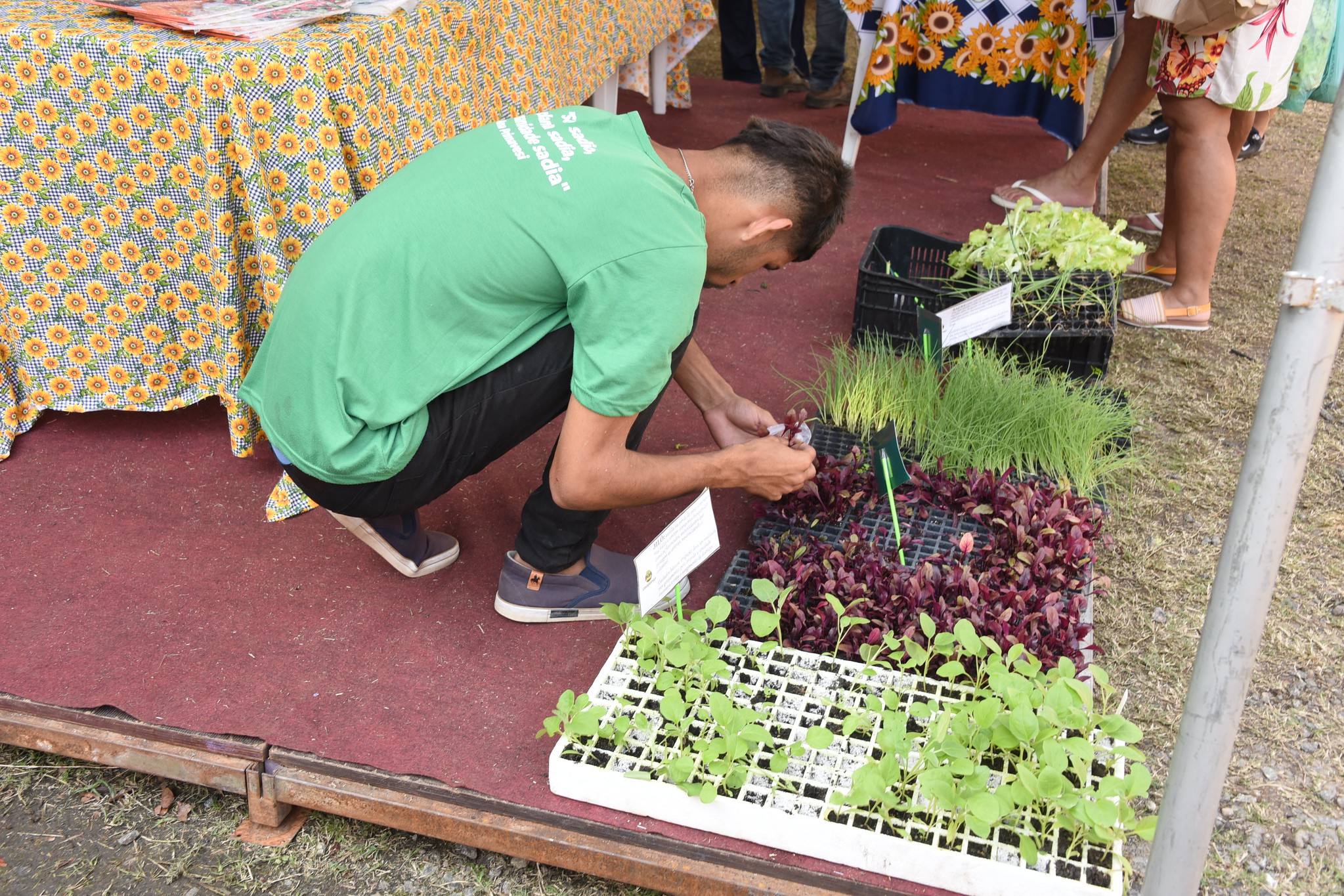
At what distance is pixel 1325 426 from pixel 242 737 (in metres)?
2.68

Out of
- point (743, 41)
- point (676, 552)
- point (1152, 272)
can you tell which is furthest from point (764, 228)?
point (743, 41)

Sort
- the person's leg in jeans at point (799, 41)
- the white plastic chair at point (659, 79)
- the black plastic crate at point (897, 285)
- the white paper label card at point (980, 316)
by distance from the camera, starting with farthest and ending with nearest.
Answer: the person's leg in jeans at point (799, 41) → the white plastic chair at point (659, 79) → the black plastic crate at point (897, 285) → the white paper label card at point (980, 316)

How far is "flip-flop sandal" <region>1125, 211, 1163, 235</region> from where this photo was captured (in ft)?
12.1

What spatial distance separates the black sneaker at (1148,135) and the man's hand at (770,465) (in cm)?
378

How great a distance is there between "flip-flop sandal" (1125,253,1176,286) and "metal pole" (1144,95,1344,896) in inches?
97.2

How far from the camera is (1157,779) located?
5.31 feet

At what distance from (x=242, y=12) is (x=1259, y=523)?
2.06 meters

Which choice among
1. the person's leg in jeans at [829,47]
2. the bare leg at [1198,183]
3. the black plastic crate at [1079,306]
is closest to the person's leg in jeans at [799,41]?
the person's leg in jeans at [829,47]

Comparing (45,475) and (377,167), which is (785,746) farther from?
(45,475)

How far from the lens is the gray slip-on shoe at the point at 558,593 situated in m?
1.87

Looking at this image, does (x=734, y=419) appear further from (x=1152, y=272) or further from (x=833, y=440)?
(x=1152, y=272)

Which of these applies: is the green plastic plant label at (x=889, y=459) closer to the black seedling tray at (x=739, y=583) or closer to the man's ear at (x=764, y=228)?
the black seedling tray at (x=739, y=583)

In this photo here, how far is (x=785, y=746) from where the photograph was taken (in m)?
1.45

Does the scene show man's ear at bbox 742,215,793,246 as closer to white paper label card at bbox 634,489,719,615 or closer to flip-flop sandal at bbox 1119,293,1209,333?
white paper label card at bbox 634,489,719,615
